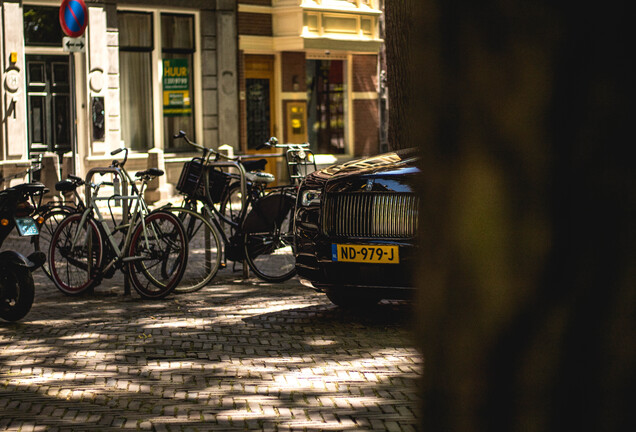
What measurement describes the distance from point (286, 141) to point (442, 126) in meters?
24.6

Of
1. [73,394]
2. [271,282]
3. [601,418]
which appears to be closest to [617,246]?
[601,418]

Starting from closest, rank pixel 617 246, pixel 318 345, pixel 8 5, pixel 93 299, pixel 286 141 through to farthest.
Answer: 1. pixel 617 246
2. pixel 318 345
3. pixel 93 299
4. pixel 8 5
5. pixel 286 141

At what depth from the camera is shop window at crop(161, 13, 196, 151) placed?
901 inches

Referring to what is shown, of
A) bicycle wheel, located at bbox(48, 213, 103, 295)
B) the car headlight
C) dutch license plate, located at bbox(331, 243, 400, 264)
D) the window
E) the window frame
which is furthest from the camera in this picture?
the window frame

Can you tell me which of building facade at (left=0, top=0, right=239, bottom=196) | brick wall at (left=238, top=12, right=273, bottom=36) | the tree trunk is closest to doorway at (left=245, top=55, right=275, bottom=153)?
brick wall at (left=238, top=12, right=273, bottom=36)

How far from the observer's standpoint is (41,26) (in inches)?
806

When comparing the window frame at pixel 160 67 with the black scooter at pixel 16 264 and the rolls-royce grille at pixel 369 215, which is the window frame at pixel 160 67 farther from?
the rolls-royce grille at pixel 369 215

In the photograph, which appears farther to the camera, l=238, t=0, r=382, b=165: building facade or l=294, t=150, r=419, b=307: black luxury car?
l=238, t=0, r=382, b=165: building facade

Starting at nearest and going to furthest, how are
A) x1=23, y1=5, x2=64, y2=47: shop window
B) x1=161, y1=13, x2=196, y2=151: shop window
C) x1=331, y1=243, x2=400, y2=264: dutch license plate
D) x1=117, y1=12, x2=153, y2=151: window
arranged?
x1=331, y1=243, x2=400, y2=264: dutch license plate, x1=23, y1=5, x2=64, y2=47: shop window, x1=117, y1=12, x2=153, y2=151: window, x1=161, y1=13, x2=196, y2=151: shop window

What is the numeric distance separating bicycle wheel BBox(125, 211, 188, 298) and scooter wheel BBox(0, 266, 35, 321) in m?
1.26

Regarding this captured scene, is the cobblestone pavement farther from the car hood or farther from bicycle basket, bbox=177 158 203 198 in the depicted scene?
bicycle basket, bbox=177 158 203 198

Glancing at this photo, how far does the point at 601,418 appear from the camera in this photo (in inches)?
29.5

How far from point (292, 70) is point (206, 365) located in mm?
19655

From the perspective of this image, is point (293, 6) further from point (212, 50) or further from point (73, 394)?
point (73, 394)
